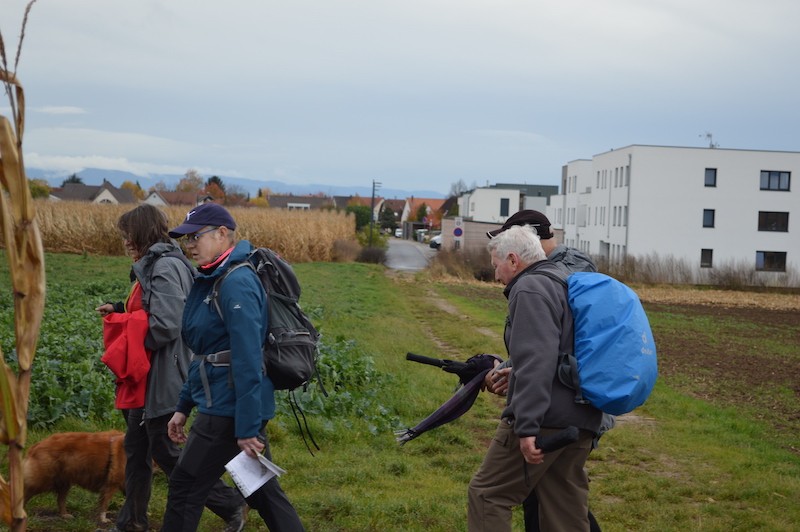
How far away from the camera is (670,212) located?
64.2m

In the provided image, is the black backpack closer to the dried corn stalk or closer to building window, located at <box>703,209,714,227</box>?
the dried corn stalk

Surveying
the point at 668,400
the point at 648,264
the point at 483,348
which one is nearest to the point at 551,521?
the point at 668,400

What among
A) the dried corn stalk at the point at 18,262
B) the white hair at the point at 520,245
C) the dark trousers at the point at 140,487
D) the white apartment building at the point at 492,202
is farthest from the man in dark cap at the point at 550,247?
the white apartment building at the point at 492,202

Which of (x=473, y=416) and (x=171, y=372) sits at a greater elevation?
(x=171, y=372)

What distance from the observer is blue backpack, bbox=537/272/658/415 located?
418cm

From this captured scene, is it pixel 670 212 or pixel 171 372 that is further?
pixel 670 212

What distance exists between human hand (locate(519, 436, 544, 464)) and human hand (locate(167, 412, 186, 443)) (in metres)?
1.89

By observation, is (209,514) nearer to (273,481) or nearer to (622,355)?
(273,481)

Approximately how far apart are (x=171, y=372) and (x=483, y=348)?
12.2 m

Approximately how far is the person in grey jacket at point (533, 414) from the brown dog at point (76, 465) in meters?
2.56

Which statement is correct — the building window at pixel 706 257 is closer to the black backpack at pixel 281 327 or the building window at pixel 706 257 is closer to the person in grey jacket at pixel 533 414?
the person in grey jacket at pixel 533 414

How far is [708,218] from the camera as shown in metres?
64.1

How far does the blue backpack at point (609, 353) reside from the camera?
13.7 ft

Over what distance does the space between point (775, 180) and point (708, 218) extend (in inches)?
216
